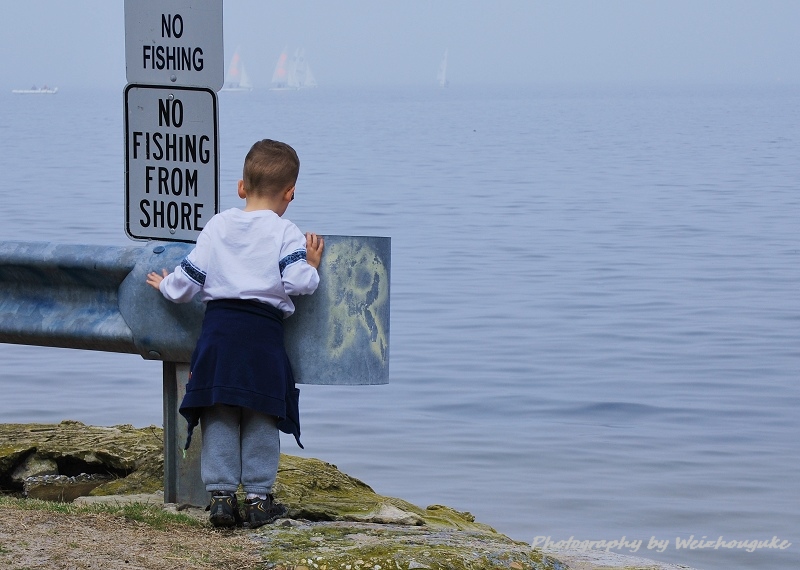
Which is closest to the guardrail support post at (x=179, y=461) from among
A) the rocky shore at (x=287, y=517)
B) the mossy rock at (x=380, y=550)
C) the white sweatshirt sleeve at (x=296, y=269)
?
the rocky shore at (x=287, y=517)

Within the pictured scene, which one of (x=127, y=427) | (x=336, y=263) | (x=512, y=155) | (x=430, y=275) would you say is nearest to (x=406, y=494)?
(x=127, y=427)

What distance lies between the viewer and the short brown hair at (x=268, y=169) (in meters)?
4.76

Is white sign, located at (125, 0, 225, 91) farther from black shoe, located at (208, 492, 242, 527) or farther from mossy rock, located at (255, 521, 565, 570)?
mossy rock, located at (255, 521, 565, 570)

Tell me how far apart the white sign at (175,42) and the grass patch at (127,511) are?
1495mm

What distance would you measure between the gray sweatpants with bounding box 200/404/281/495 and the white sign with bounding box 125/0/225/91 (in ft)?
3.87

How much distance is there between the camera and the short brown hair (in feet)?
15.6

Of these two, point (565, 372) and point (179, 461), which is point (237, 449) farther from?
point (565, 372)

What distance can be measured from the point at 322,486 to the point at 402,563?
1563 mm

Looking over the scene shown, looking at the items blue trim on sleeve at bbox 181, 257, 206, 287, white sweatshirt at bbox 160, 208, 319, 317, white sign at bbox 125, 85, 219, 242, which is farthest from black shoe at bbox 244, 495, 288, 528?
white sign at bbox 125, 85, 219, 242

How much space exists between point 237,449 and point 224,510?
8.6 inches

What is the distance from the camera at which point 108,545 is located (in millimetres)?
4250

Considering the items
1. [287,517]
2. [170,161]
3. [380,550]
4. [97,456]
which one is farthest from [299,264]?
[97,456]

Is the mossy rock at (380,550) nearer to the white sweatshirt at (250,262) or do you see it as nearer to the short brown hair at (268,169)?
the white sweatshirt at (250,262)

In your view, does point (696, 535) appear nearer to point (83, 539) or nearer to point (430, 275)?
point (83, 539)
